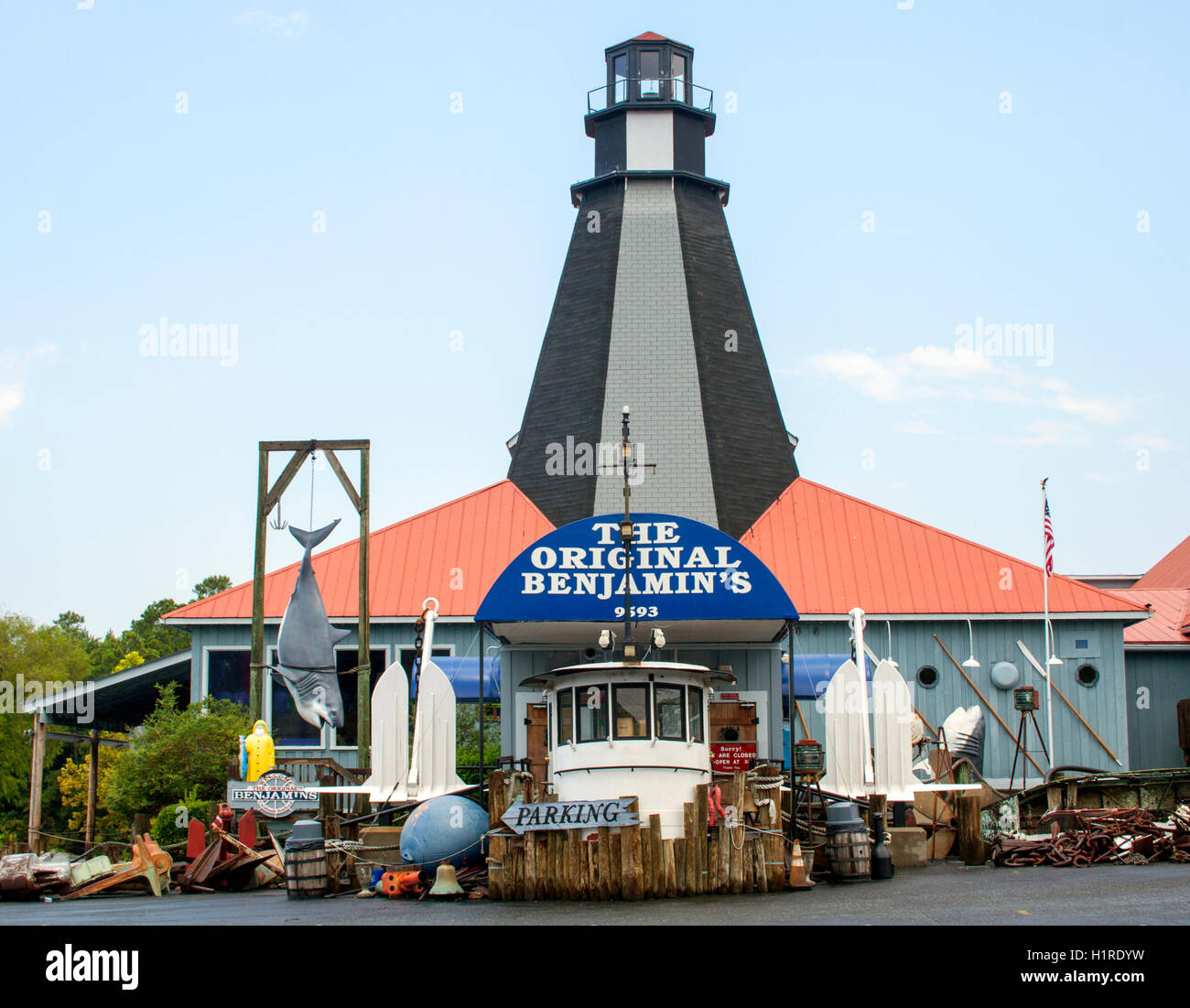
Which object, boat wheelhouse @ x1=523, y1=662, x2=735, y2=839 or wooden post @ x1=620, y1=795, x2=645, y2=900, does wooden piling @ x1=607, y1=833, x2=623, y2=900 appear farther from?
boat wheelhouse @ x1=523, y1=662, x2=735, y2=839

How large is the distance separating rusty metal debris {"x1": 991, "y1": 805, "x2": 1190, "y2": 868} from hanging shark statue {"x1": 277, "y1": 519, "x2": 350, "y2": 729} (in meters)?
14.4

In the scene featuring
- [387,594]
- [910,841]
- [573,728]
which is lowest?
[910,841]

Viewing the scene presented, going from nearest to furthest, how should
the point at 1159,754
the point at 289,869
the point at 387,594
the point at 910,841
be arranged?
the point at 289,869 → the point at 910,841 → the point at 387,594 → the point at 1159,754

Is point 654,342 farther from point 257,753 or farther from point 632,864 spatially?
point 632,864

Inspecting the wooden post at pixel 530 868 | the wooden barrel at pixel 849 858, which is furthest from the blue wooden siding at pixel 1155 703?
the wooden post at pixel 530 868

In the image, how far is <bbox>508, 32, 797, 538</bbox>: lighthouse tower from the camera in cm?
3997

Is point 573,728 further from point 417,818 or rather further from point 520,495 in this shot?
point 520,495

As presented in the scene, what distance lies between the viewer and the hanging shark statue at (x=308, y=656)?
98.0 ft

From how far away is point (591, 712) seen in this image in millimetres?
20625

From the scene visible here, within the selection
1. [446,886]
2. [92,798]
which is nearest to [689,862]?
[446,886]

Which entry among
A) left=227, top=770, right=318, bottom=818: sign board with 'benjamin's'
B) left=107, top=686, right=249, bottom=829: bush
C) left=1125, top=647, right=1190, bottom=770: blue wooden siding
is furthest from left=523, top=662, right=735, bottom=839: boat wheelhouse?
left=1125, top=647, right=1190, bottom=770: blue wooden siding
